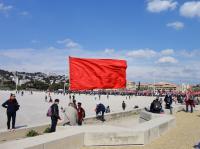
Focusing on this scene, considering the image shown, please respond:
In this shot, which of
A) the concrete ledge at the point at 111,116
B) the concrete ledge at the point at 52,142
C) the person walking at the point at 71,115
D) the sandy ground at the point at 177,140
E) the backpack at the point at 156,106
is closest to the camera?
the concrete ledge at the point at 52,142

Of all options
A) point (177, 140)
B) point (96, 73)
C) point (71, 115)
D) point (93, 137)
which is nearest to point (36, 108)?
point (71, 115)

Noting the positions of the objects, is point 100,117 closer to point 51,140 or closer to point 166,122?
point 166,122

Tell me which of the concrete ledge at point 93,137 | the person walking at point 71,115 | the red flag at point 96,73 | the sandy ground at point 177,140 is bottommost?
the sandy ground at point 177,140

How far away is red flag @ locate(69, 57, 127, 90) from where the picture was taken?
38.0ft

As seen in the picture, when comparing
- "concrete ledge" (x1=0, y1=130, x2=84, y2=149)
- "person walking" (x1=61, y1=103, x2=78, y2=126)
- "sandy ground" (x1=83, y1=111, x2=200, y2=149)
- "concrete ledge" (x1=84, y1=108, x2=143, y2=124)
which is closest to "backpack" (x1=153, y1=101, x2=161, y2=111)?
"concrete ledge" (x1=84, y1=108, x2=143, y2=124)

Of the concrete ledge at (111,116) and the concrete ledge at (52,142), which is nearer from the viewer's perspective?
the concrete ledge at (52,142)

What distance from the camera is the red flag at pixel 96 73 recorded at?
11594 millimetres

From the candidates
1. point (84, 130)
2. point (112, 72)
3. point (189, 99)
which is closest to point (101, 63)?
point (112, 72)

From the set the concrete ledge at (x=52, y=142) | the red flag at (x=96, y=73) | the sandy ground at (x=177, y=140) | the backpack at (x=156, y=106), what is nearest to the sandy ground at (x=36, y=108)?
the red flag at (x=96, y=73)

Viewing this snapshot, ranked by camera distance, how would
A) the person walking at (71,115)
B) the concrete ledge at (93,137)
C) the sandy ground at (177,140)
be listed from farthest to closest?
the person walking at (71,115), the sandy ground at (177,140), the concrete ledge at (93,137)

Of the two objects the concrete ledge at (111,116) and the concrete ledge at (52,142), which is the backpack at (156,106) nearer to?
the concrete ledge at (111,116)

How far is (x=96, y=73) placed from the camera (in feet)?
40.4

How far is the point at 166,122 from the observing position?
47.3 feet

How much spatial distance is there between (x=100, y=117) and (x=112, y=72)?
714 centimetres
